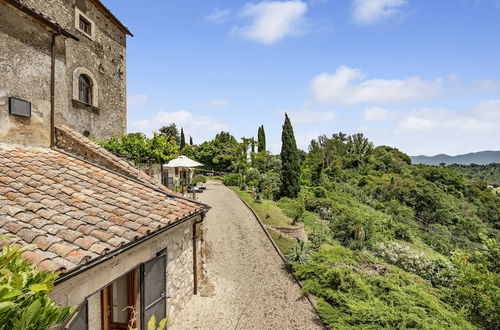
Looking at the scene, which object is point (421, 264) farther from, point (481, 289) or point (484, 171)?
point (484, 171)

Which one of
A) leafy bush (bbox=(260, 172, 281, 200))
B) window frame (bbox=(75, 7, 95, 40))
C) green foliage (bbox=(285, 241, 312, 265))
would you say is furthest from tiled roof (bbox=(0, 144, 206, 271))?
leafy bush (bbox=(260, 172, 281, 200))

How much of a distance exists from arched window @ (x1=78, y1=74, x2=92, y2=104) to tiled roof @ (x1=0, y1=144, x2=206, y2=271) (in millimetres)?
8136

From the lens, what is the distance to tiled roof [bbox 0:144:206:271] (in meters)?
3.35

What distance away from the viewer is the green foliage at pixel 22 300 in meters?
1.56

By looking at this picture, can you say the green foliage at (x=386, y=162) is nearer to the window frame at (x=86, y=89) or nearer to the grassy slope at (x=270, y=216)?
the grassy slope at (x=270, y=216)

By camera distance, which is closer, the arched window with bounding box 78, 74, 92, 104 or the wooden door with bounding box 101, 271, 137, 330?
the wooden door with bounding box 101, 271, 137, 330

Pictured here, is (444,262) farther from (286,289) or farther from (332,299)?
(286,289)

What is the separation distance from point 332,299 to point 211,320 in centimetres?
345

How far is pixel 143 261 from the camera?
494 centimetres

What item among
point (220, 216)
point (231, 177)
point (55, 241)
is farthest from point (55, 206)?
point (231, 177)

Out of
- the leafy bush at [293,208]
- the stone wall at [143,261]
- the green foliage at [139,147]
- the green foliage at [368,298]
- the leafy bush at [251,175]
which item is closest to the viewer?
the stone wall at [143,261]

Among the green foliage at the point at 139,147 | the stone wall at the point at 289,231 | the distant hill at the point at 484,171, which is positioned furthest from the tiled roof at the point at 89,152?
the distant hill at the point at 484,171

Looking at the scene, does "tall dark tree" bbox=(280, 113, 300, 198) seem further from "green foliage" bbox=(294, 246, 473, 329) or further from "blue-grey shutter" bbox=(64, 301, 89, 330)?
"blue-grey shutter" bbox=(64, 301, 89, 330)

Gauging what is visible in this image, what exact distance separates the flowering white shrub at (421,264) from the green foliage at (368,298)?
1353 millimetres
